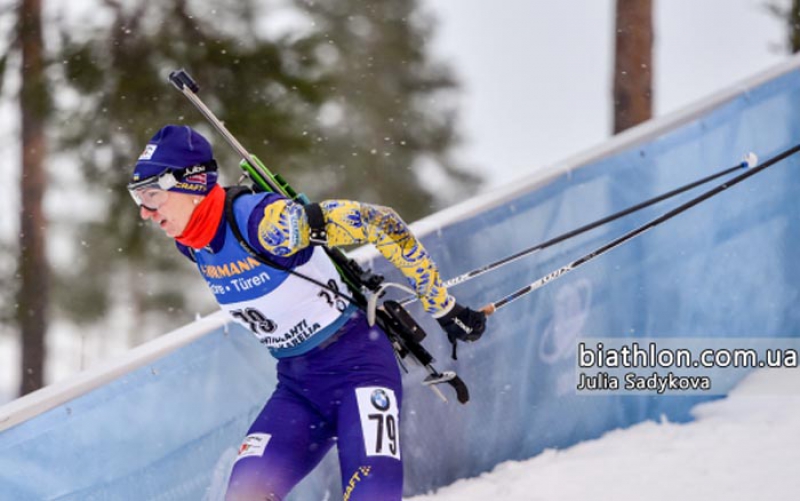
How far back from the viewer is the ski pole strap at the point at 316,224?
4.03 meters

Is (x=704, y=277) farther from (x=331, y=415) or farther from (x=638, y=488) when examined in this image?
(x=331, y=415)

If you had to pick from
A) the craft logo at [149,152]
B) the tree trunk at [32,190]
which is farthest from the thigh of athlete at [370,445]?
the tree trunk at [32,190]

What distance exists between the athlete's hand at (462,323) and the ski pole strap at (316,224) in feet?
1.99

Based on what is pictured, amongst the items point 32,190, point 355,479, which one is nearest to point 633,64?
point 355,479

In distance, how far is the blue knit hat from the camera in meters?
4.05

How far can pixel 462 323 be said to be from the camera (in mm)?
4367

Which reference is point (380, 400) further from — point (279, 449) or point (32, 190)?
point (32, 190)

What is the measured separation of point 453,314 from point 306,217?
72 centimetres

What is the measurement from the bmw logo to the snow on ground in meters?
1.68

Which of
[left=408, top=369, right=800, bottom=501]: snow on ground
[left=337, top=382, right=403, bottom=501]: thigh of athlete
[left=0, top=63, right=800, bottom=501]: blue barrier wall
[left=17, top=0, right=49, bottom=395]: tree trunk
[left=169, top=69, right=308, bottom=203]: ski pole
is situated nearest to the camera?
[left=337, top=382, right=403, bottom=501]: thigh of athlete

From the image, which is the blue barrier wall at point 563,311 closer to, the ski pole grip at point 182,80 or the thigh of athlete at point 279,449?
the thigh of athlete at point 279,449

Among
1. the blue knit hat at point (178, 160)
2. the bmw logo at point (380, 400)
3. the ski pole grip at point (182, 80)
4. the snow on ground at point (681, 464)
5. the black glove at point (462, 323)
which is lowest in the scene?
the snow on ground at point (681, 464)

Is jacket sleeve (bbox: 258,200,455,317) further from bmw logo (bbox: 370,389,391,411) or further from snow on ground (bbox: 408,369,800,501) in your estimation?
snow on ground (bbox: 408,369,800,501)

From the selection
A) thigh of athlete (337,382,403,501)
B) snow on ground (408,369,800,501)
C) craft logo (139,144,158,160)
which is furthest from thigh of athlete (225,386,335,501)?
snow on ground (408,369,800,501)
